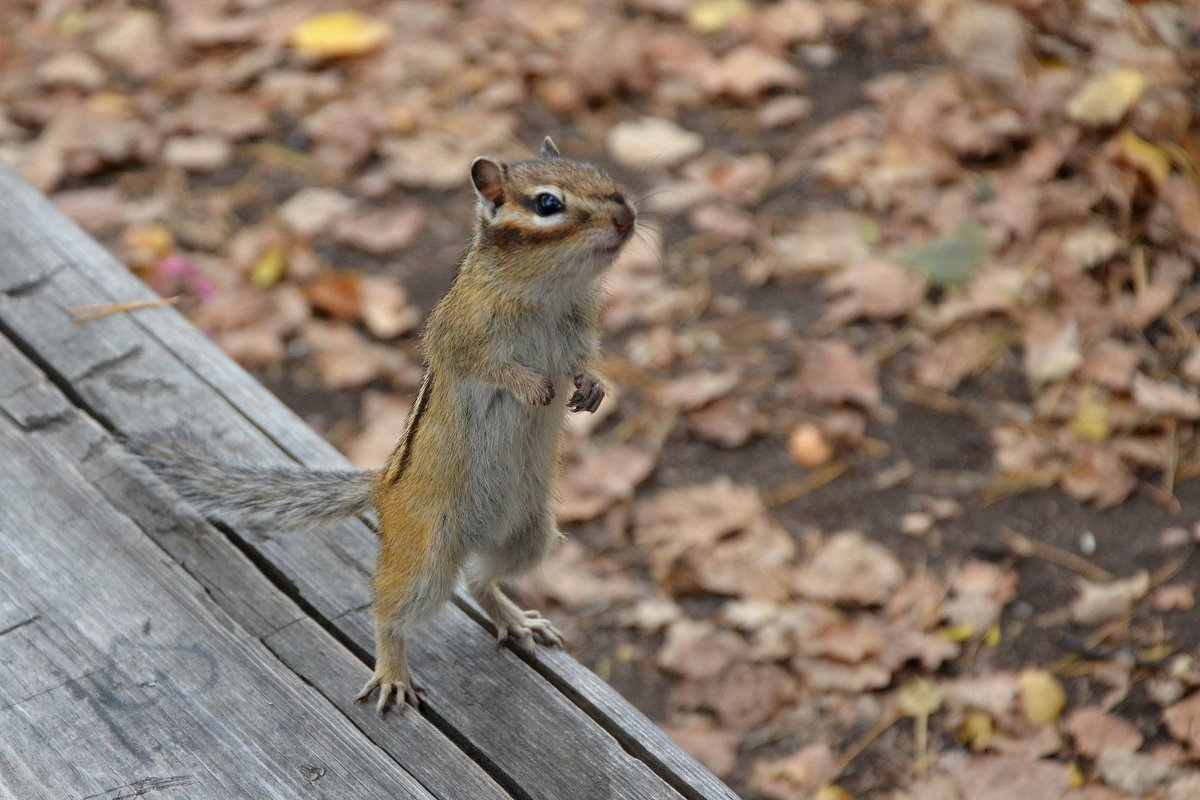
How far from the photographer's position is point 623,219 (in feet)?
6.85

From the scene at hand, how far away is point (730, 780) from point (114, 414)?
1.64 meters

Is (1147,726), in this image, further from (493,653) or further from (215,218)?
(215,218)

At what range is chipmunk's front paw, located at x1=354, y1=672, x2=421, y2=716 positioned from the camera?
6.17 feet

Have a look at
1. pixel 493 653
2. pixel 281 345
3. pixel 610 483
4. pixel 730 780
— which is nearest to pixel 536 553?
pixel 493 653

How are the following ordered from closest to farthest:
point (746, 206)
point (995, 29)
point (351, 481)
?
point (351, 481)
point (746, 206)
point (995, 29)

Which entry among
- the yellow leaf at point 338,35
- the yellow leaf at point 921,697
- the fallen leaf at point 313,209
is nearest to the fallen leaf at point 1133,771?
the yellow leaf at point 921,697

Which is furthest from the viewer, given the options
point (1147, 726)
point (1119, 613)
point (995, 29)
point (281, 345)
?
point (995, 29)

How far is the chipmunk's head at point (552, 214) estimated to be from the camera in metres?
Answer: 2.10

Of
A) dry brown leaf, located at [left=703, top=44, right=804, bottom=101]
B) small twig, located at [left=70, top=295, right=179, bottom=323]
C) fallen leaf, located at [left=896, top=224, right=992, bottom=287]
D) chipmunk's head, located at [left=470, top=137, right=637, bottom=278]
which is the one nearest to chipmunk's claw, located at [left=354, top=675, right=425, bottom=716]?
chipmunk's head, located at [left=470, top=137, right=637, bottom=278]

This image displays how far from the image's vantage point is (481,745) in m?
1.86

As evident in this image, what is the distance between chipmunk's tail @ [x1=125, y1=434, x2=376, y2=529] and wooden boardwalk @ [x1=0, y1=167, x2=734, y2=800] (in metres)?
0.05

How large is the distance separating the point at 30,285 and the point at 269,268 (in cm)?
201

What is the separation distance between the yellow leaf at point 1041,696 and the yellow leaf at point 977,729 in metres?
0.09

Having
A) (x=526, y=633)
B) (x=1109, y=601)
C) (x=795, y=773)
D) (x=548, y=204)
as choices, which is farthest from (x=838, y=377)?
(x=526, y=633)
